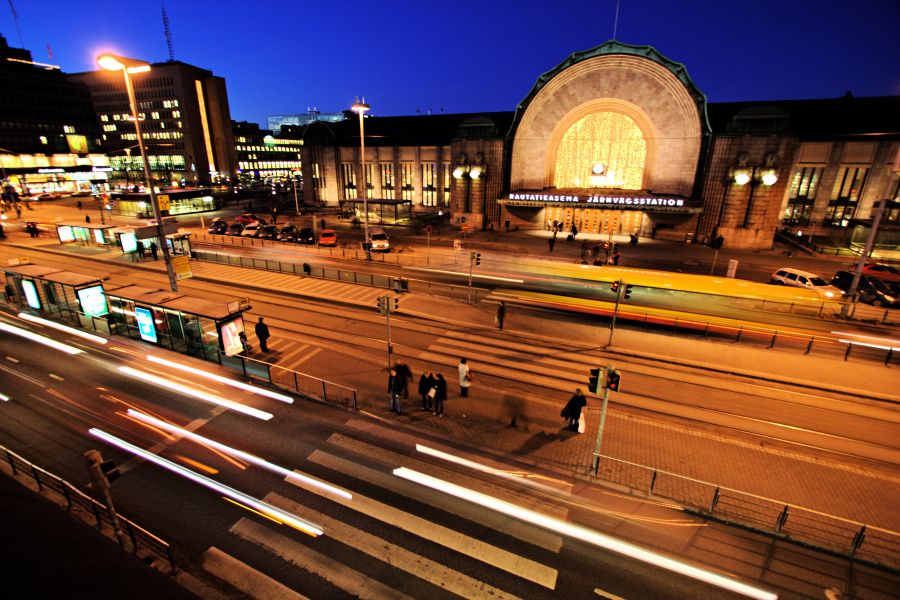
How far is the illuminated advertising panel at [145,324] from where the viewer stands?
16.2 m

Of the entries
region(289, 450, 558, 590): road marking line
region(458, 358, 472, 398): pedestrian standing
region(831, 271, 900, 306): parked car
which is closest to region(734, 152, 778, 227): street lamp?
region(831, 271, 900, 306): parked car

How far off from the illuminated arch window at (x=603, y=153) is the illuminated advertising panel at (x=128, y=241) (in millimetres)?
42639

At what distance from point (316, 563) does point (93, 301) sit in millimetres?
17265

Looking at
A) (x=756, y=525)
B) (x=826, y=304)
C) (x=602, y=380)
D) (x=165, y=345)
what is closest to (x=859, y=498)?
(x=756, y=525)

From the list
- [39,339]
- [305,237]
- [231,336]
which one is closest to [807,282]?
[231,336]

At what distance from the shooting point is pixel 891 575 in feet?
25.1

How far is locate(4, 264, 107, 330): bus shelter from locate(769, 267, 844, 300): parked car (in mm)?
37365

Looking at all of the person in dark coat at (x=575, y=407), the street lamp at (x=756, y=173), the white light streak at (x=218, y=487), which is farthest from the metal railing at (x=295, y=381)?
the street lamp at (x=756, y=173)

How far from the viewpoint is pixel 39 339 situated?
56.1 ft

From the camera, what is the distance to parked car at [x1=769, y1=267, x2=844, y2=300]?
23.1 metres

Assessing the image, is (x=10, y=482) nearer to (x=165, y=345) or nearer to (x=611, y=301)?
(x=165, y=345)

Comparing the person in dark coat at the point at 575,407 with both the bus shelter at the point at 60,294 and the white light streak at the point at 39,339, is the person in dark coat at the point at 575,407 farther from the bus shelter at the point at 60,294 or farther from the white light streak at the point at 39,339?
the bus shelter at the point at 60,294

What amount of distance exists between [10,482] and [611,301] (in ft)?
80.2

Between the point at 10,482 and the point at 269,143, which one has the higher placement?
the point at 269,143
